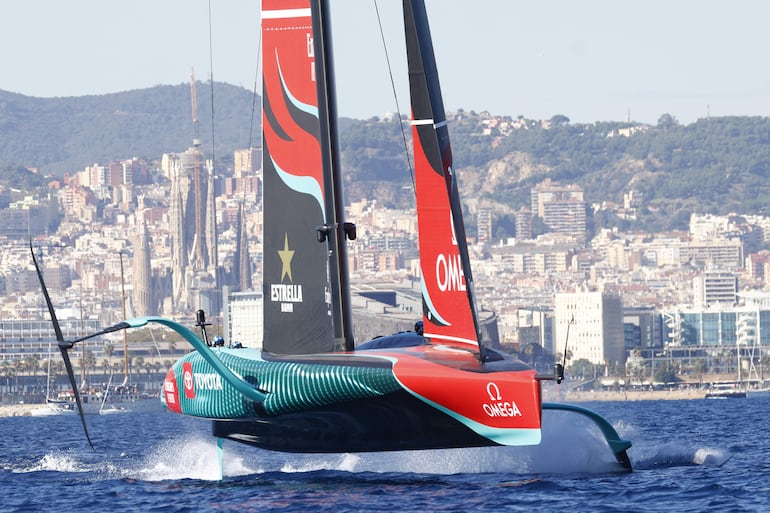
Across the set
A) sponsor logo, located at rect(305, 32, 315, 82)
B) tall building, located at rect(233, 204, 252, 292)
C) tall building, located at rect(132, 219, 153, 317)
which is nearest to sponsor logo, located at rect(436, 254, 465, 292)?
sponsor logo, located at rect(305, 32, 315, 82)

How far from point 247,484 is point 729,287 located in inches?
5953

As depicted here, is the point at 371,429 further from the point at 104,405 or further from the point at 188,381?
the point at 104,405

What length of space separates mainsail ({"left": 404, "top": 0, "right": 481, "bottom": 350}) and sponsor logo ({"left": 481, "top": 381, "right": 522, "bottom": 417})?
62cm

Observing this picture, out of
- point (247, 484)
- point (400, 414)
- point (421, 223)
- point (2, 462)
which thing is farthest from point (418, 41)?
point (2, 462)

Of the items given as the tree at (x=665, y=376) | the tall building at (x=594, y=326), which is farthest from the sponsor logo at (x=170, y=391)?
the tall building at (x=594, y=326)

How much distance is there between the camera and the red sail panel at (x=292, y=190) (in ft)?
52.1

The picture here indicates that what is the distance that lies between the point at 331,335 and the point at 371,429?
1.20 meters

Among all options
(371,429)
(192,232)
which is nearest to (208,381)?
(371,429)

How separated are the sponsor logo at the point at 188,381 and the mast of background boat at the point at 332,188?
1.89m

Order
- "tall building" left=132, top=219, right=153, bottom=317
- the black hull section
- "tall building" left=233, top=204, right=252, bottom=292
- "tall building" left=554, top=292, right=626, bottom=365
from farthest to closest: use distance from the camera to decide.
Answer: "tall building" left=233, top=204, right=252, bottom=292
"tall building" left=132, top=219, right=153, bottom=317
"tall building" left=554, top=292, right=626, bottom=365
the black hull section

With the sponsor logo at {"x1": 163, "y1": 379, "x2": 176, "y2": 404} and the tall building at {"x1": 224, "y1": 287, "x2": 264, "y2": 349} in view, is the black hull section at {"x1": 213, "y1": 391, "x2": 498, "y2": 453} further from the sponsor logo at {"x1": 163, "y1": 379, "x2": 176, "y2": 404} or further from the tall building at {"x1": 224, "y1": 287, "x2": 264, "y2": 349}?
the tall building at {"x1": 224, "y1": 287, "x2": 264, "y2": 349}

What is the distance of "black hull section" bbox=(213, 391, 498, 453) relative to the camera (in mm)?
14516

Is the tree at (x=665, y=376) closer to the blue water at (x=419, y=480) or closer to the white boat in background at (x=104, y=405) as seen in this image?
the white boat in background at (x=104, y=405)

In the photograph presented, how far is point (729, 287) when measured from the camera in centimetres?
16288
